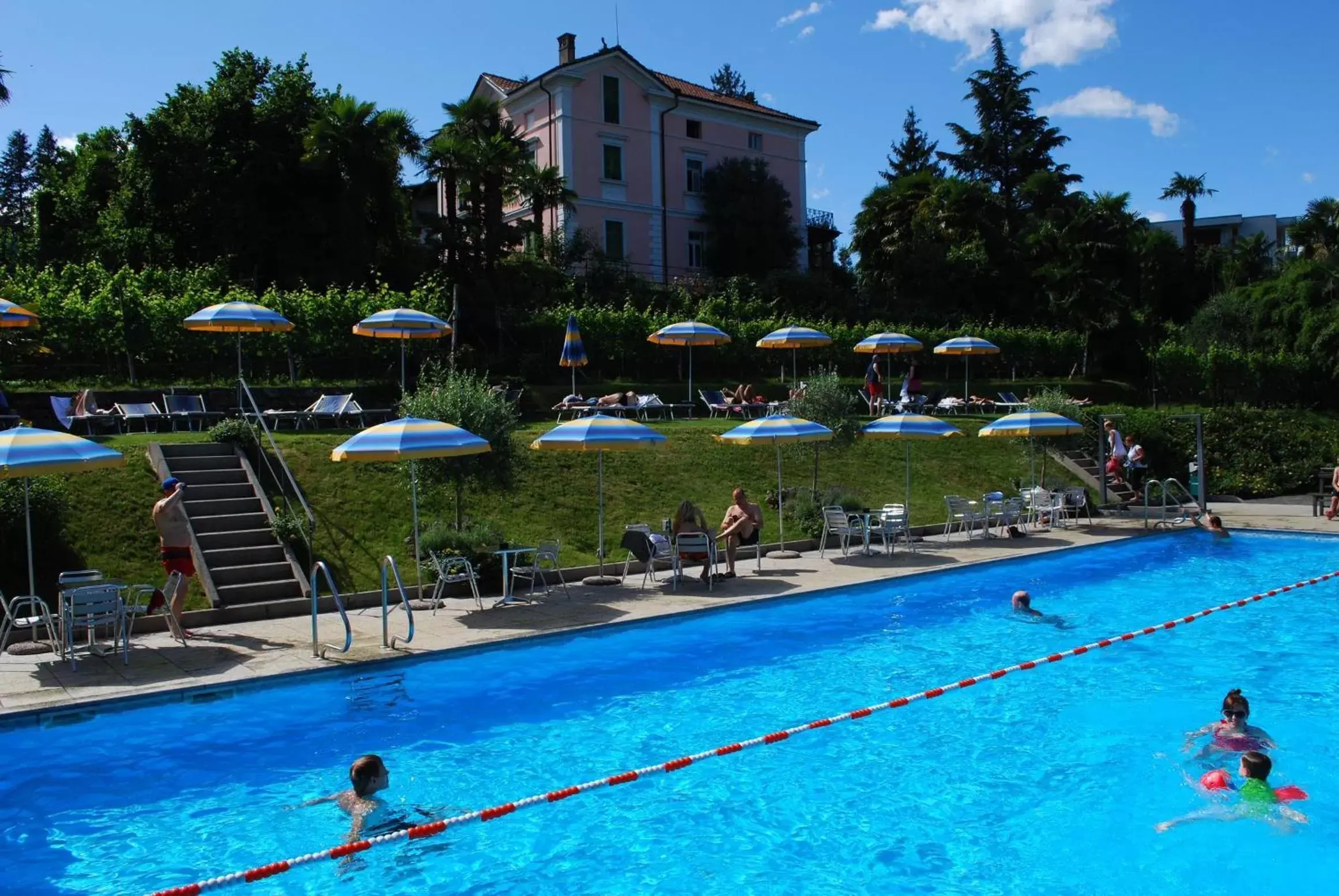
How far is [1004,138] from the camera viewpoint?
55812 millimetres

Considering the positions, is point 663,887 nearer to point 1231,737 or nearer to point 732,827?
point 732,827

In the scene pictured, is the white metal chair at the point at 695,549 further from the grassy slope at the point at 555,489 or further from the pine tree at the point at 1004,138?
the pine tree at the point at 1004,138

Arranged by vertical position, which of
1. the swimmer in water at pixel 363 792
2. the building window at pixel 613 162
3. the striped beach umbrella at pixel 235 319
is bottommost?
the swimmer in water at pixel 363 792

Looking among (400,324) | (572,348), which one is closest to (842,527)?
(400,324)

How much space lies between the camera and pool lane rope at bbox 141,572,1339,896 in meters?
6.36

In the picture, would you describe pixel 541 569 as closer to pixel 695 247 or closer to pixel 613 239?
pixel 613 239

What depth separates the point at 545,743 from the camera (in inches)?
365

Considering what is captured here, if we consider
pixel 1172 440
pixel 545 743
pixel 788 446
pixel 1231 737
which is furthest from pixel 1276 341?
pixel 545 743

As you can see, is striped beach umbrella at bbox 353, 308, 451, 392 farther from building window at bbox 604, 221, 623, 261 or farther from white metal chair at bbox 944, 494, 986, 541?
building window at bbox 604, 221, 623, 261

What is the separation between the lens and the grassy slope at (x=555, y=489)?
14172mm

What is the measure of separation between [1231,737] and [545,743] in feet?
19.9

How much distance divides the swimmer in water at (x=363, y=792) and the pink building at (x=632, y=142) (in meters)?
35.1

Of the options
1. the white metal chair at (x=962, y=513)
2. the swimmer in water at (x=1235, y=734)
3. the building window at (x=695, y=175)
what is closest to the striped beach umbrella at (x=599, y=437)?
the white metal chair at (x=962, y=513)

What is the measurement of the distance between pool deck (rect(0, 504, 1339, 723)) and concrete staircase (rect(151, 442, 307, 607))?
31.0 inches
